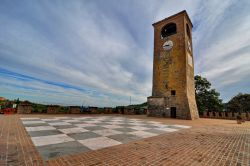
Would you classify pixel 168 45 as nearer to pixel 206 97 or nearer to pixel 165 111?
pixel 165 111

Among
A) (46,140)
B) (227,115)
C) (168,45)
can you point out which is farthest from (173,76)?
(46,140)

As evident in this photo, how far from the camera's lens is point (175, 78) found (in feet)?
63.1

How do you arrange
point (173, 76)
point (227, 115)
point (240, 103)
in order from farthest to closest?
1. point (240, 103)
2. point (227, 115)
3. point (173, 76)

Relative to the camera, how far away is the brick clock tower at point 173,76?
18172mm

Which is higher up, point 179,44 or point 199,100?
point 179,44

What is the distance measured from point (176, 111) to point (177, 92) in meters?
2.76

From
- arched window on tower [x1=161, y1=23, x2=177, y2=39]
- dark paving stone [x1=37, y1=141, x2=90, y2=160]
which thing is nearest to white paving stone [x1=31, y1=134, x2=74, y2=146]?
dark paving stone [x1=37, y1=141, x2=90, y2=160]

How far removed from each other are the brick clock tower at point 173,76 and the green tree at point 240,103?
2420cm

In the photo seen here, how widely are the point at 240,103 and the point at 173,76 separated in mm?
29701

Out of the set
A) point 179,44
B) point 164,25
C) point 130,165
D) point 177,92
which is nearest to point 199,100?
point 177,92

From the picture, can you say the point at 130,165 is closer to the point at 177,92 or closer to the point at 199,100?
the point at 177,92

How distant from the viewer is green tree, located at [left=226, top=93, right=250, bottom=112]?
34000mm

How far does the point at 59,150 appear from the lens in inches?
133

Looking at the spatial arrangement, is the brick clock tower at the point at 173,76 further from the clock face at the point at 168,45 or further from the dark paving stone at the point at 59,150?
the dark paving stone at the point at 59,150
